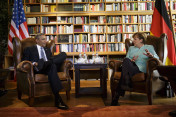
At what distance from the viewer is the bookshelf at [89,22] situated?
15.4ft

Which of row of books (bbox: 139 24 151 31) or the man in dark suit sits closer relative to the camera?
the man in dark suit

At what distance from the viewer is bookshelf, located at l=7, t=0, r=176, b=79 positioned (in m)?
4.70

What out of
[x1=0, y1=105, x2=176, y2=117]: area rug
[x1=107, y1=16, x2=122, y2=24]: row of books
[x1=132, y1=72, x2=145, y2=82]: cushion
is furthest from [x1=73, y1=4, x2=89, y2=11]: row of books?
[x1=0, y1=105, x2=176, y2=117]: area rug

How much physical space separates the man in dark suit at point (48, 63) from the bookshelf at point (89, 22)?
183cm

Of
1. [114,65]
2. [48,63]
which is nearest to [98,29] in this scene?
[114,65]

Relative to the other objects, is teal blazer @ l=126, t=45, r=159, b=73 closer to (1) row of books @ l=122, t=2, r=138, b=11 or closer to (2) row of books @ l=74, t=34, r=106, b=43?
(2) row of books @ l=74, t=34, r=106, b=43

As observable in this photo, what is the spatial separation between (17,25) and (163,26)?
3.49m

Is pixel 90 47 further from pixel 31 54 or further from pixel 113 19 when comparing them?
pixel 31 54

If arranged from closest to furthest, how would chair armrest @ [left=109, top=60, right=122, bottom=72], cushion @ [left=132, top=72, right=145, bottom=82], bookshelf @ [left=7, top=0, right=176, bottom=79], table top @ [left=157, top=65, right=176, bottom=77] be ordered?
table top @ [left=157, top=65, right=176, bottom=77]
cushion @ [left=132, top=72, right=145, bottom=82]
chair armrest @ [left=109, top=60, right=122, bottom=72]
bookshelf @ [left=7, top=0, right=176, bottom=79]

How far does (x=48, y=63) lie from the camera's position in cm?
236

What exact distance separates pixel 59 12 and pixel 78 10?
56 cm

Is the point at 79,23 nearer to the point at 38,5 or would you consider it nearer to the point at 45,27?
the point at 45,27

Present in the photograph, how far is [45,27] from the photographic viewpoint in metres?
4.75

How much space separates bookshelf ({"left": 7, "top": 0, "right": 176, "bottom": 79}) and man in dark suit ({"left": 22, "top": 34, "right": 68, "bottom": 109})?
1833mm
